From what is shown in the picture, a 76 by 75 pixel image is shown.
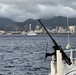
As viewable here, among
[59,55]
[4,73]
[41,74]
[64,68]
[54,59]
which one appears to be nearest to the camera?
[59,55]

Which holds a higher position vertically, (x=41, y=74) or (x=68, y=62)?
(x=68, y=62)

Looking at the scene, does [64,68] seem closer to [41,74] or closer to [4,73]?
[41,74]

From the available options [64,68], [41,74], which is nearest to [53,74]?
[64,68]

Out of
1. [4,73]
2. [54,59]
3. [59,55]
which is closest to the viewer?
[59,55]

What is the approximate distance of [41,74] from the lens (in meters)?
44.4

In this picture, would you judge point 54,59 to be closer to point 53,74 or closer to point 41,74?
point 53,74

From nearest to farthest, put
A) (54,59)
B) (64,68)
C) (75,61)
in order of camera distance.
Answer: (54,59) < (64,68) < (75,61)

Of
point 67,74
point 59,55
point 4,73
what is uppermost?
point 59,55

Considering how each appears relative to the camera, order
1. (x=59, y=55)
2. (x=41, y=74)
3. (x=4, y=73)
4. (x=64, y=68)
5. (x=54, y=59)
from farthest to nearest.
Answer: (x=4, y=73), (x=41, y=74), (x=64, y=68), (x=54, y=59), (x=59, y=55)

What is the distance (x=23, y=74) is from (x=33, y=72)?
8.15 ft

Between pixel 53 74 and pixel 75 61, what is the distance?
14.4ft

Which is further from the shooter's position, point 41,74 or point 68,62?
point 41,74

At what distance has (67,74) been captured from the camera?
2111 centimetres

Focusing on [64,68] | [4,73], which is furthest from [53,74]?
[4,73]
